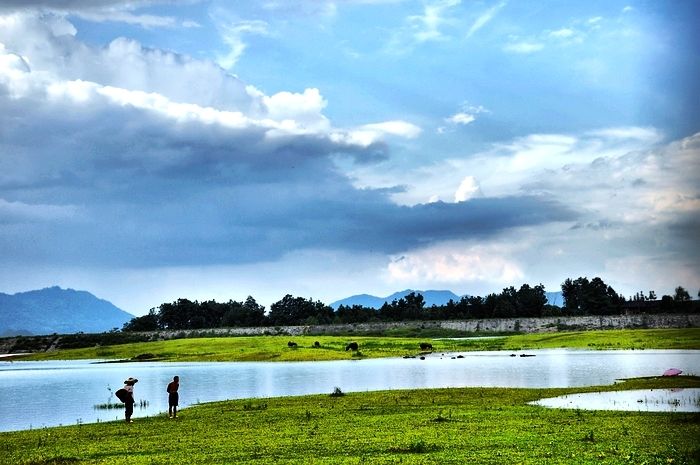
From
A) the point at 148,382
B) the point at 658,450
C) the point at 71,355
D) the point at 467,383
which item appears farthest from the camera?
the point at 71,355

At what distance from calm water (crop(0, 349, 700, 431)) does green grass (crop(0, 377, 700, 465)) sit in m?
12.5

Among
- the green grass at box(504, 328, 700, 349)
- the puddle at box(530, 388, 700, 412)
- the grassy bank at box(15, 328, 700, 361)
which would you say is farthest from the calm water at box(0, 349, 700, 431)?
the grassy bank at box(15, 328, 700, 361)

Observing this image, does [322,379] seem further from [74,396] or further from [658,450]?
[658,450]

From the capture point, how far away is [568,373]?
255ft

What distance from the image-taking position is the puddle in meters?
44.5

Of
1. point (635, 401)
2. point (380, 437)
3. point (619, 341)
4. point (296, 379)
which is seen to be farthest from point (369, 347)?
point (380, 437)

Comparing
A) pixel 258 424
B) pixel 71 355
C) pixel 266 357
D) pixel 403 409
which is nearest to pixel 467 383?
pixel 403 409

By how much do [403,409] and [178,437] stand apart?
50.1 feet

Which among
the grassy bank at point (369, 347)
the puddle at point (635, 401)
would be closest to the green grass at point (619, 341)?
the grassy bank at point (369, 347)

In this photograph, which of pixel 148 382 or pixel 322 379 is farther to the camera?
pixel 148 382

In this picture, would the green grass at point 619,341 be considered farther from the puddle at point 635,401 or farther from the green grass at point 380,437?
the green grass at point 380,437

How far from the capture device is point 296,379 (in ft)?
274

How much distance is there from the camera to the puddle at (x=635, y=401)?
146 feet

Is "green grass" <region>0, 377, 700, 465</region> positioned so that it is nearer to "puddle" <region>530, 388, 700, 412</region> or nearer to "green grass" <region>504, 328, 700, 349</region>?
"puddle" <region>530, 388, 700, 412</region>
